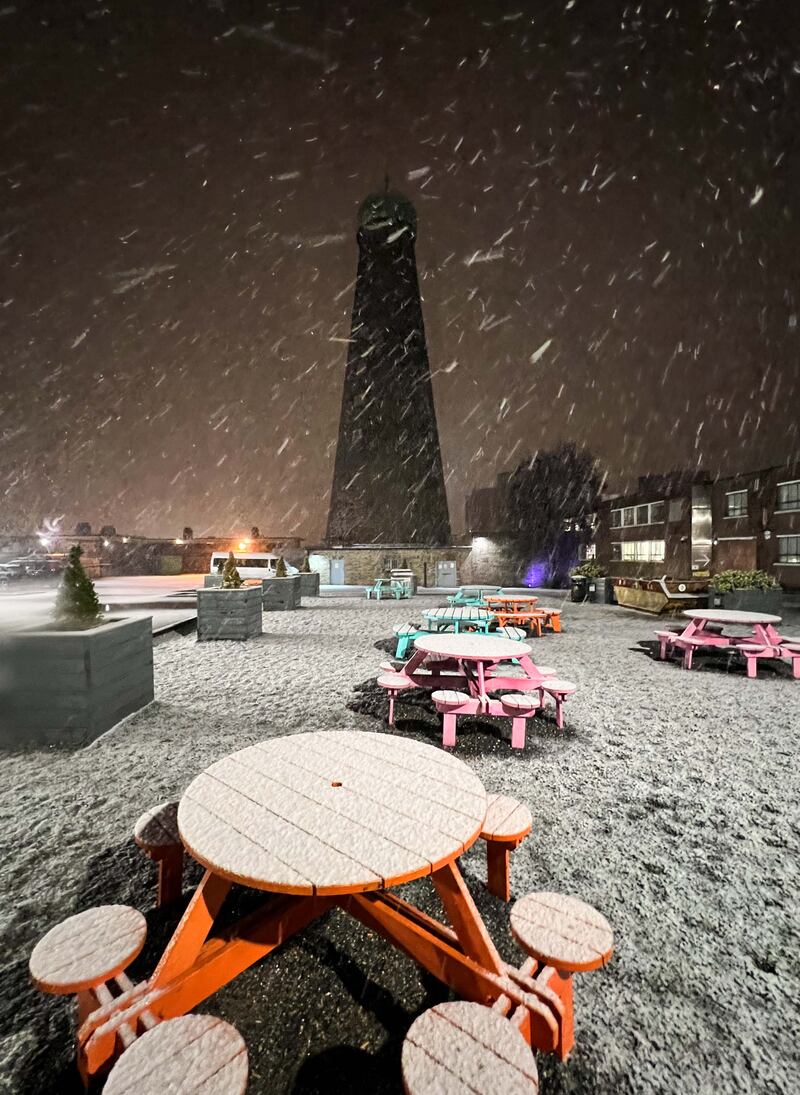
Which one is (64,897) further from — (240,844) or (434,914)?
(434,914)

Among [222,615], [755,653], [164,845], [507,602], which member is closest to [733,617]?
[755,653]

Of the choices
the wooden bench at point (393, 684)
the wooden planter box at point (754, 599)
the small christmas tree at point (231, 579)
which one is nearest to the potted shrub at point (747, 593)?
the wooden planter box at point (754, 599)

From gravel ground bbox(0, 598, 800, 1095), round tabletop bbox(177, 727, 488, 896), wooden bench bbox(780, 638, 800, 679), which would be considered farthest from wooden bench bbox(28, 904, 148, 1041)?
wooden bench bbox(780, 638, 800, 679)

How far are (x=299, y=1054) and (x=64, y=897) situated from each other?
1513mm

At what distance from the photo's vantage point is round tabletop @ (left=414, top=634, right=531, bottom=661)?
14.9 ft

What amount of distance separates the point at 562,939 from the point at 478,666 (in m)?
3.18

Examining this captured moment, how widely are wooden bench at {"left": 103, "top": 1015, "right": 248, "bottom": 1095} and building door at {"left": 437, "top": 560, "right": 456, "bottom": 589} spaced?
2387 centimetres

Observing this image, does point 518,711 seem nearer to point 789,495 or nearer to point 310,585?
point 310,585

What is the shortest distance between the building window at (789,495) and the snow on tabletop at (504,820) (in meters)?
27.2

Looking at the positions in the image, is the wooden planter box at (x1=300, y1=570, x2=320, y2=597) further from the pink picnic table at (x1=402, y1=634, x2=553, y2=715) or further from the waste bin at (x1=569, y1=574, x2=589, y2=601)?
the pink picnic table at (x1=402, y1=634, x2=553, y2=715)

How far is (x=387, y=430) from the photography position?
31344 mm

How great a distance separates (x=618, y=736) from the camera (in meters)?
4.71

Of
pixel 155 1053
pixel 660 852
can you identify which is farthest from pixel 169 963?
pixel 660 852

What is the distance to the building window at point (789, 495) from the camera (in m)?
22.7
